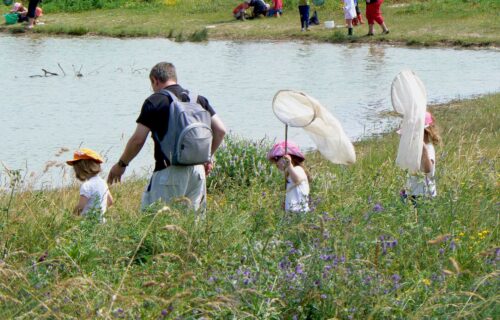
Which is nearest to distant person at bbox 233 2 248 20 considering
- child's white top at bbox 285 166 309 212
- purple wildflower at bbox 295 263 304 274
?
child's white top at bbox 285 166 309 212

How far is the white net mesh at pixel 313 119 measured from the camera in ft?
23.5

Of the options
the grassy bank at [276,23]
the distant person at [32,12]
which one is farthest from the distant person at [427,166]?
the distant person at [32,12]

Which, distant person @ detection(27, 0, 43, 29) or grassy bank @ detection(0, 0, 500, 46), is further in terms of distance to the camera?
distant person @ detection(27, 0, 43, 29)

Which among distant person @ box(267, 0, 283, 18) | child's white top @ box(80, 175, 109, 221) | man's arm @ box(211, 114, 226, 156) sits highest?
man's arm @ box(211, 114, 226, 156)

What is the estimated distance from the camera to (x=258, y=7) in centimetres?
3525

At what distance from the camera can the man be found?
282 inches

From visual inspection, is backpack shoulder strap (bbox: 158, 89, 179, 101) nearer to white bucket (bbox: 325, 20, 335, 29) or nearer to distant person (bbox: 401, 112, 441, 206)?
distant person (bbox: 401, 112, 441, 206)

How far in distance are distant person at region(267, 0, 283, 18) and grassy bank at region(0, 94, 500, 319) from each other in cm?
2787

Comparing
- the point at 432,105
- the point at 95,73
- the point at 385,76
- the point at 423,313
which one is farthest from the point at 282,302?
the point at 95,73

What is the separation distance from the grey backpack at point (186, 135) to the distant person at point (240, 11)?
28147mm

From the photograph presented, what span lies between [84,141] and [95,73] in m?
9.18

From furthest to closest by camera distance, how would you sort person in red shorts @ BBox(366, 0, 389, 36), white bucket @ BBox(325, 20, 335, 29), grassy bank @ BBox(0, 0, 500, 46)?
white bucket @ BBox(325, 20, 335, 29)
grassy bank @ BBox(0, 0, 500, 46)
person in red shorts @ BBox(366, 0, 389, 36)

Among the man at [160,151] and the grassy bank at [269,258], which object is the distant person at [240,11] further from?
the man at [160,151]

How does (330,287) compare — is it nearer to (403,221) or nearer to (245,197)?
(403,221)
